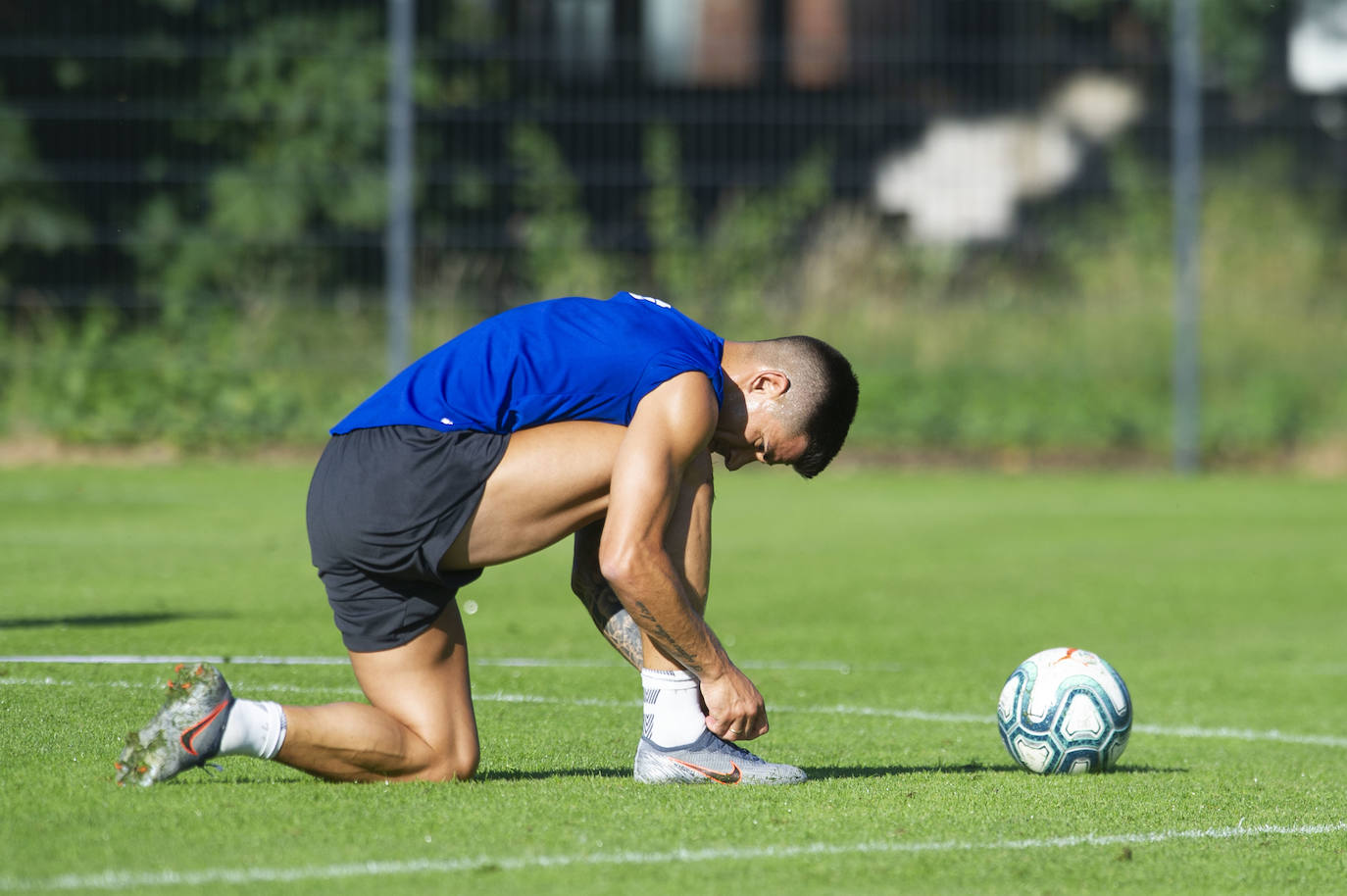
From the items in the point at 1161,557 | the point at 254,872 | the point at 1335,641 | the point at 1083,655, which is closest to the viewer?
the point at 254,872

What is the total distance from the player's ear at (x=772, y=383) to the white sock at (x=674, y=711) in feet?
2.49

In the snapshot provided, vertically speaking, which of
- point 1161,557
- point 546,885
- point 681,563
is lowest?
point 1161,557

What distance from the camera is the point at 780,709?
642 centimetres

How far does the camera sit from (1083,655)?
17.9 ft

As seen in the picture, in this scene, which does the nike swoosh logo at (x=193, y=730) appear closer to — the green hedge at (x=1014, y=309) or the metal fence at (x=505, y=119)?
the green hedge at (x=1014, y=309)

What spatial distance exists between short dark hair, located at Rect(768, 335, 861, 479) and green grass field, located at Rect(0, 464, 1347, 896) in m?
0.89

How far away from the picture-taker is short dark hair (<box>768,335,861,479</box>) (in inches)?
181

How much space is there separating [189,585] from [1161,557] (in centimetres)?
597

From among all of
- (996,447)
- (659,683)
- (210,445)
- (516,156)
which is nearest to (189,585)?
(659,683)

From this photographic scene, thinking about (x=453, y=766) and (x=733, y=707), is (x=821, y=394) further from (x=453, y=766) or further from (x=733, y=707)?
(x=453, y=766)

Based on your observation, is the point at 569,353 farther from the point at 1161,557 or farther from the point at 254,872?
the point at 1161,557

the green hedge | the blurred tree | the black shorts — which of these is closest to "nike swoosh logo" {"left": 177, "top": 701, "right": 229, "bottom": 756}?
the black shorts

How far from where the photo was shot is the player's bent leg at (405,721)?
14.5 feet

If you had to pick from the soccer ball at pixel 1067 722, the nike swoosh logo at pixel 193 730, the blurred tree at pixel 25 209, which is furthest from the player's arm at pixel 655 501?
the blurred tree at pixel 25 209
